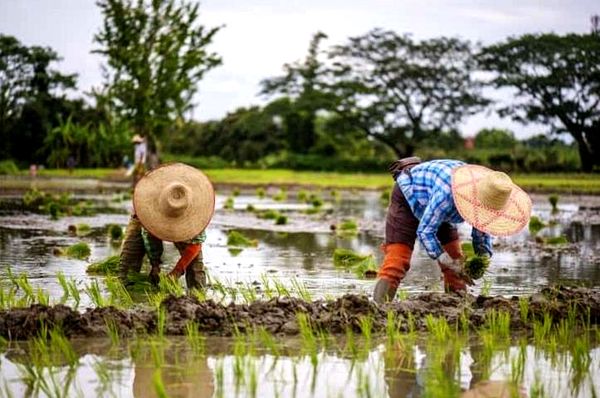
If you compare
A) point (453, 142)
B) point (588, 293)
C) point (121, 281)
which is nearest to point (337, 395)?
point (588, 293)

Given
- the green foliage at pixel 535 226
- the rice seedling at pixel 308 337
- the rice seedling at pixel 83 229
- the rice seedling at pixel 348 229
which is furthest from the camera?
the green foliage at pixel 535 226

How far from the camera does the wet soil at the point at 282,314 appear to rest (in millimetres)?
6965

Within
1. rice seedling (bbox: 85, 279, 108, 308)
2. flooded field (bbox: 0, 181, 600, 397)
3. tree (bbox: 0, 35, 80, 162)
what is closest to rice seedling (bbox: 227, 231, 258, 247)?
flooded field (bbox: 0, 181, 600, 397)

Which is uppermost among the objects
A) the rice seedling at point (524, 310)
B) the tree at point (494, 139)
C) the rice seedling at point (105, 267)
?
the tree at point (494, 139)

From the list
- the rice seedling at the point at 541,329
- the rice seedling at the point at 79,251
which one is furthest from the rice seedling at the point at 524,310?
the rice seedling at the point at 79,251

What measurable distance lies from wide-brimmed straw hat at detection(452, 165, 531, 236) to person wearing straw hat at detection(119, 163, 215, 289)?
2.19 m

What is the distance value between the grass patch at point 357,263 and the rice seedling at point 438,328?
138 inches

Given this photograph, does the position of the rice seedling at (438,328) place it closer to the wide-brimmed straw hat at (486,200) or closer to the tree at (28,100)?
the wide-brimmed straw hat at (486,200)

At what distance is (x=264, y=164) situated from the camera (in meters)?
56.5

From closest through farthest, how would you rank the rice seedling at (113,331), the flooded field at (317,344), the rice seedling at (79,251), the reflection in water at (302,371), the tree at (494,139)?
1. the reflection in water at (302,371)
2. the flooded field at (317,344)
3. the rice seedling at (113,331)
4. the rice seedling at (79,251)
5. the tree at (494,139)

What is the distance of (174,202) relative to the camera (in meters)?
8.77

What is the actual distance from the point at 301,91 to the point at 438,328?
54.6 m

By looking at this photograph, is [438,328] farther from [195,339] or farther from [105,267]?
[105,267]

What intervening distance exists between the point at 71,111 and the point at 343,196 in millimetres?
24084
